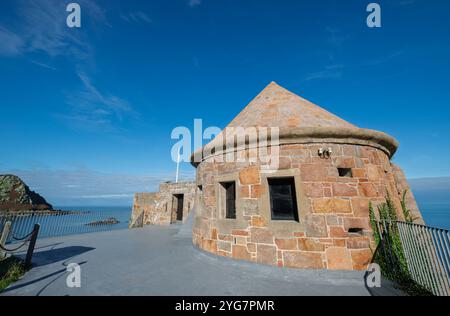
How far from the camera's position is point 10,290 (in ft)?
11.5

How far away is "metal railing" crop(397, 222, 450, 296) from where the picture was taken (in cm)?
→ 311

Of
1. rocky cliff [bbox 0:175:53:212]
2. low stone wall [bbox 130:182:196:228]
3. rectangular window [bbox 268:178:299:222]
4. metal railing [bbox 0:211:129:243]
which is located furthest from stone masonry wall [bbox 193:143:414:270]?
rocky cliff [bbox 0:175:53:212]

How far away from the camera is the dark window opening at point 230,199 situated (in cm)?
584

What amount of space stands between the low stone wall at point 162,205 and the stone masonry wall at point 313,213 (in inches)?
364

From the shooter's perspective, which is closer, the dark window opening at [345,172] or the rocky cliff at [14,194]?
the dark window opening at [345,172]

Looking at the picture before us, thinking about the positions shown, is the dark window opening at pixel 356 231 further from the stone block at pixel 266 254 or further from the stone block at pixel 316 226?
the stone block at pixel 266 254

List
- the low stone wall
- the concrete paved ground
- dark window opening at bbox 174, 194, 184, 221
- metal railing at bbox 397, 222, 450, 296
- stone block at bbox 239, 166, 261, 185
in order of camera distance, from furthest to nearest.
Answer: dark window opening at bbox 174, 194, 184, 221 → the low stone wall → stone block at bbox 239, 166, 261, 185 → the concrete paved ground → metal railing at bbox 397, 222, 450, 296

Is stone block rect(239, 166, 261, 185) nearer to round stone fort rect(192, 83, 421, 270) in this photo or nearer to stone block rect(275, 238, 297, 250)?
round stone fort rect(192, 83, 421, 270)

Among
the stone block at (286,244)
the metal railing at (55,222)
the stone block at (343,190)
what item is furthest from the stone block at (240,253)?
the metal railing at (55,222)

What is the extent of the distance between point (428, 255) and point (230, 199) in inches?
177

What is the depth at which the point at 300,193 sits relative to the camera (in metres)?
4.71

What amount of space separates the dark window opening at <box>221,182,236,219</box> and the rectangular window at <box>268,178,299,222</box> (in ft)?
4.18
